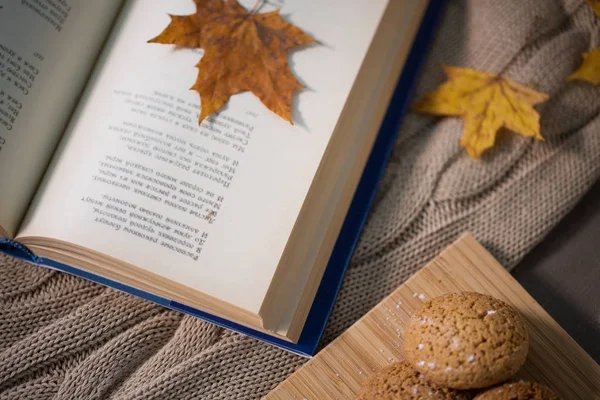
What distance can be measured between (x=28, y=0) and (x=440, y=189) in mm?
454

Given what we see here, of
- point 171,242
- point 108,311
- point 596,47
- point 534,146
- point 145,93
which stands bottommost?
point 108,311

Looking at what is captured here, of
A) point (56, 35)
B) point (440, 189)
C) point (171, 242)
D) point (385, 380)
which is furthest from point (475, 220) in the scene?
point (56, 35)

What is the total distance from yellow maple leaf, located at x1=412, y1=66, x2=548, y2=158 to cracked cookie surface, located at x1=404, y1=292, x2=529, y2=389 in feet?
0.66

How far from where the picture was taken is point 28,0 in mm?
482

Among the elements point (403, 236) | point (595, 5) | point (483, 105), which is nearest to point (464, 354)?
point (403, 236)

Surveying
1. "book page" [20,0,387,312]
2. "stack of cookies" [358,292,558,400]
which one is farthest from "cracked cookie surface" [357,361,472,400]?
"book page" [20,0,387,312]

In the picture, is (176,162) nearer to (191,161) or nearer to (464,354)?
(191,161)

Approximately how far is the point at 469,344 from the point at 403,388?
7 cm

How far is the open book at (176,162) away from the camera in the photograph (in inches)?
18.7

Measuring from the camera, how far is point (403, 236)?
55 cm

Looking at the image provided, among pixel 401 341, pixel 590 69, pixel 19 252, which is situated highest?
pixel 590 69

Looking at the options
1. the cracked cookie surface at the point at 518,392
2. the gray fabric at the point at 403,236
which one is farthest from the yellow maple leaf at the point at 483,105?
the cracked cookie surface at the point at 518,392

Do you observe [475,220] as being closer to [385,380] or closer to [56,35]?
[385,380]

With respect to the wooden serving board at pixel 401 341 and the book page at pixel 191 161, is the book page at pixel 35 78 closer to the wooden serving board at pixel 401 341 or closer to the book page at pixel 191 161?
the book page at pixel 191 161
